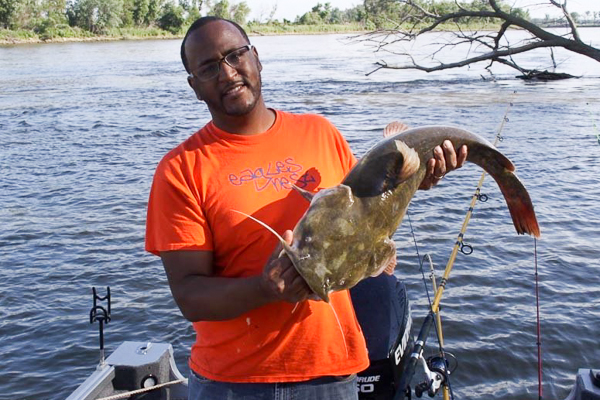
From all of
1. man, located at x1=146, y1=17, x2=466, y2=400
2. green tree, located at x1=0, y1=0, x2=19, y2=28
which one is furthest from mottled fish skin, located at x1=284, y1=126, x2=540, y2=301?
green tree, located at x1=0, y1=0, x2=19, y2=28

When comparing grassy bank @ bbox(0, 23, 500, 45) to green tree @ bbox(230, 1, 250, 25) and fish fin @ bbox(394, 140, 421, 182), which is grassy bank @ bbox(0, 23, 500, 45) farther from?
fish fin @ bbox(394, 140, 421, 182)

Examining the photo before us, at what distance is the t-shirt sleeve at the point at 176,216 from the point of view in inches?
88.4

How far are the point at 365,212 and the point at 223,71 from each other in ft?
2.46

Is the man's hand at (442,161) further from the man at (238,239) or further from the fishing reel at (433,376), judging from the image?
the fishing reel at (433,376)

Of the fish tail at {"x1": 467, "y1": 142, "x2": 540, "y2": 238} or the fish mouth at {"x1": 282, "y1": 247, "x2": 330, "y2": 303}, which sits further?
the fish tail at {"x1": 467, "y1": 142, "x2": 540, "y2": 238}

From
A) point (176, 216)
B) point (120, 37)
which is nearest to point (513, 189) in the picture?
point (176, 216)

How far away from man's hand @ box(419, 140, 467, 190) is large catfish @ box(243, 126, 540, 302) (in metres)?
0.03

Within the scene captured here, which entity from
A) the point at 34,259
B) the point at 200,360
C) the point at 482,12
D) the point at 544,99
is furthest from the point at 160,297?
the point at 544,99

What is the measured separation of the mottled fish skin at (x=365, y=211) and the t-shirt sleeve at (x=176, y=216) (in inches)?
14.7

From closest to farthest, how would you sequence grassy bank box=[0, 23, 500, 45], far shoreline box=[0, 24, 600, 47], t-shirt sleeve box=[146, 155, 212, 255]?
1. t-shirt sleeve box=[146, 155, 212, 255]
2. far shoreline box=[0, 24, 600, 47]
3. grassy bank box=[0, 23, 500, 45]

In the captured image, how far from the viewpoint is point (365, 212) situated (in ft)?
7.57

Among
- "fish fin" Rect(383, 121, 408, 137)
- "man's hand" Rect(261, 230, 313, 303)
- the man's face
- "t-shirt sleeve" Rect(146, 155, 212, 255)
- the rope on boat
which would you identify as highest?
the man's face

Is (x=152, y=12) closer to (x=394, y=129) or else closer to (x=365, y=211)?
(x=394, y=129)

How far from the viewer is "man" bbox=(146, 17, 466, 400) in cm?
226
